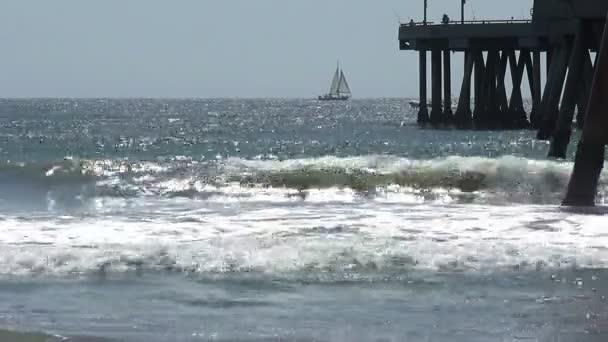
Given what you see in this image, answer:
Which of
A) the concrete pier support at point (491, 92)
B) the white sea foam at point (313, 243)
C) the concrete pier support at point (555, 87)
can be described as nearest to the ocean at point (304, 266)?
the white sea foam at point (313, 243)

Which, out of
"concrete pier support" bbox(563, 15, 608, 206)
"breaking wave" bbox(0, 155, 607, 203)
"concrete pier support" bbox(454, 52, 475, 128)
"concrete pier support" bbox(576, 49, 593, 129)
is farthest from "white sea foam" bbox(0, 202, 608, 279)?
"concrete pier support" bbox(454, 52, 475, 128)

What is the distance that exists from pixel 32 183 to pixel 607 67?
14.7m

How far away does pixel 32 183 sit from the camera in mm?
26375

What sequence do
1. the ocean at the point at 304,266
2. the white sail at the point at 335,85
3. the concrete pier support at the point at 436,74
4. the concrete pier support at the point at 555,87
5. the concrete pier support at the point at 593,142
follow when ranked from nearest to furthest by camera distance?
the ocean at the point at 304,266, the concrete pier support at the point at 593,142, the concrete pier support at the point at 555,87, the concrete pier support at the point at 436,74, the white sail at the point at 335,85

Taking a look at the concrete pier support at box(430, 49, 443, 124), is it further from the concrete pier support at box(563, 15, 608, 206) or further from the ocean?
the concrete pier support at box(563, 15, 608, 206)

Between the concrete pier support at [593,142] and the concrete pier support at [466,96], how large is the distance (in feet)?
95.1

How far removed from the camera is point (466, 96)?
152 feet

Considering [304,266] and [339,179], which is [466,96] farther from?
[304,266]

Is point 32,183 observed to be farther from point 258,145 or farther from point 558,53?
point 258,145

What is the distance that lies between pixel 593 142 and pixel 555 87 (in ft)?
52.7

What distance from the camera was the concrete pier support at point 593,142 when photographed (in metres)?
15.3

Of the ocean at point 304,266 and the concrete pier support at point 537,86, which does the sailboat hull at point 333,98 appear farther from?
the ocean at point 304,266

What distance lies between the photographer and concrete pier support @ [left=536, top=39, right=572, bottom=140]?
30.5 m

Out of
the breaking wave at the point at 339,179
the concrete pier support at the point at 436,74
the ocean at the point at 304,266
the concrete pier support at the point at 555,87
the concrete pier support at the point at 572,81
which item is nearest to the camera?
the ocean at the point at 304,266
